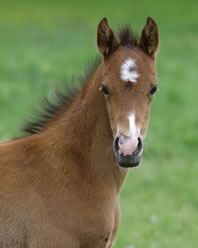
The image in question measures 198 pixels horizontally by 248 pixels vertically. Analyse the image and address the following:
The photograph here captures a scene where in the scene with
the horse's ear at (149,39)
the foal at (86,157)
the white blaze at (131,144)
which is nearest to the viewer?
the white blaze at (131,144)

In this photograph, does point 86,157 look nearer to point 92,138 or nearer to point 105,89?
point 92,138

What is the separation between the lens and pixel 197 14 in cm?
1964

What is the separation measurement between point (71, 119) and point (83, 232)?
36.9 inches

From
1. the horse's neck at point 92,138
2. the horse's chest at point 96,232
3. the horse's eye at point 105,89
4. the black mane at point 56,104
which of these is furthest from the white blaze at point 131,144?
the black mane at point 56,104

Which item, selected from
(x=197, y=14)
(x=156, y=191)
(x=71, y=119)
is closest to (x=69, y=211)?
(x=71, y=119)

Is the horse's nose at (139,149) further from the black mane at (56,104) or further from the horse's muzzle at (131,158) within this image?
the black mane at (56,104)

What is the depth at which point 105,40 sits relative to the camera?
4.46 metres

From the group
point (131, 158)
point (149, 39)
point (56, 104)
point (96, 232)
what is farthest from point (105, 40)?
point (96, 232)

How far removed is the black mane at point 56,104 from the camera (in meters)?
4.77

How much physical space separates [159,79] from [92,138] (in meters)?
9.21

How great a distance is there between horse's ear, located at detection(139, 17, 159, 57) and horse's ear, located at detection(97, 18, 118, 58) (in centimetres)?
21

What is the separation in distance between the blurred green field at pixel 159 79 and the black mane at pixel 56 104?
25cm

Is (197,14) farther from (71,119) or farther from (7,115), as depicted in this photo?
(71,119)

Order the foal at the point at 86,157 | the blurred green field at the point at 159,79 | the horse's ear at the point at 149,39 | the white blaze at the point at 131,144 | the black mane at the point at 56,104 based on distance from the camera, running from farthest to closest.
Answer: the blurred green field at the point at 159,79
the black mane at the point at 56,104
the horse's ear at the point at 149,39
the foal at the point at 86,157
the white blaze at the point at 131,144
